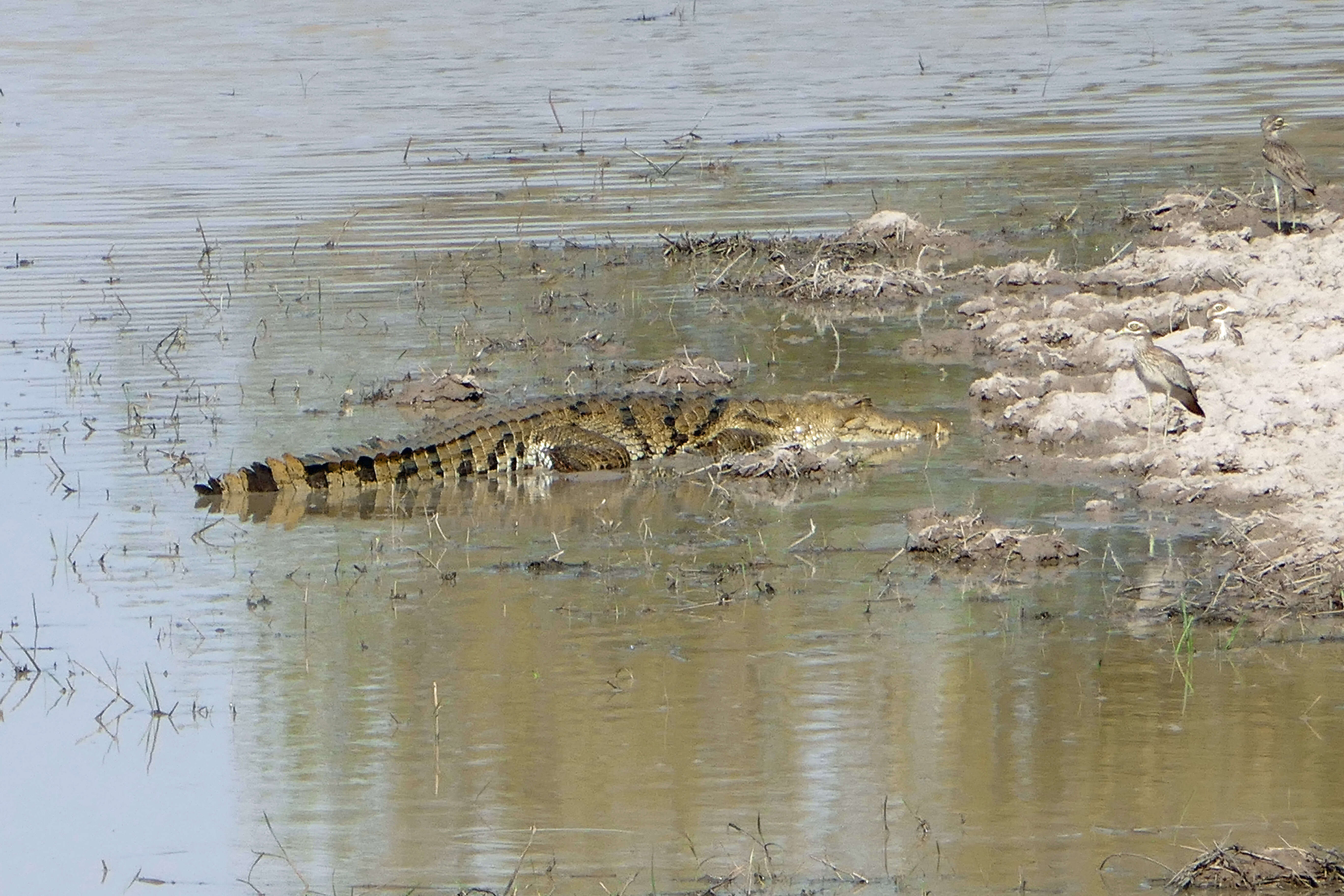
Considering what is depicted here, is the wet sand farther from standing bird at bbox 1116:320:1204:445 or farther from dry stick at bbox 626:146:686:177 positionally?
dry stick at bbox 626:146:686:177

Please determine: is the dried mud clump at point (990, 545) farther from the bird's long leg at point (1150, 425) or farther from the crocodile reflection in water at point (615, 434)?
the crocodile reflection in water at point (615, 434)

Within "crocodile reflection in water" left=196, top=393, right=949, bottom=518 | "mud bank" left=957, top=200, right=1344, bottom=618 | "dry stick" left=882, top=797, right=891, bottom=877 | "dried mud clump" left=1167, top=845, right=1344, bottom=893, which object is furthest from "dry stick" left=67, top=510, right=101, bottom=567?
"dried mud clump" left=1167, top=845, right=1344, bottom=893

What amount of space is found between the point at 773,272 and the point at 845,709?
7161 millimetres

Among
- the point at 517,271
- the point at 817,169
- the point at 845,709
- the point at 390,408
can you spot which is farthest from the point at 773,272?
the point at 845,709

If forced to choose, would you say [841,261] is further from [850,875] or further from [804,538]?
[850,875]

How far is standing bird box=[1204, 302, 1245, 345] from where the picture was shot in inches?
393

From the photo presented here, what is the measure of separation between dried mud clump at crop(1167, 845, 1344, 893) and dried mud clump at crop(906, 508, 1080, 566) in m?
2.57

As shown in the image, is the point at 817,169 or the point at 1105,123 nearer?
the point at 817,169

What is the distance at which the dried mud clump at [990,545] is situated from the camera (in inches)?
287

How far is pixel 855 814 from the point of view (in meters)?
5.24

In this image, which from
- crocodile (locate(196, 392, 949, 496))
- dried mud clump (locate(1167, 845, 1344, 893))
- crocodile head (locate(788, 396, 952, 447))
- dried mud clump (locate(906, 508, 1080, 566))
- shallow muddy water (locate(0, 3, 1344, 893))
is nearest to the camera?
dried mud clump (locate(1167, 845, 1344, 893))

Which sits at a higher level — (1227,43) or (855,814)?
(1227,43)

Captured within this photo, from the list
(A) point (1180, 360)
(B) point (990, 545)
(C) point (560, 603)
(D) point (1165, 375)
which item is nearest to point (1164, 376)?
(D) point (1165, 375)

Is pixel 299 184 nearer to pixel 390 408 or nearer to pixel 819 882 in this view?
pixel 390 408
